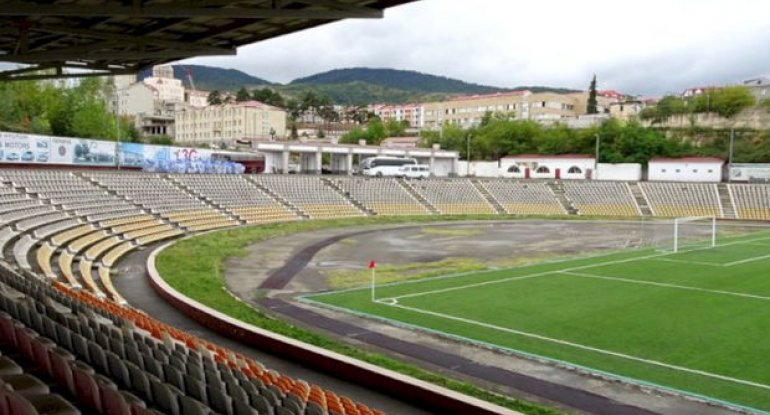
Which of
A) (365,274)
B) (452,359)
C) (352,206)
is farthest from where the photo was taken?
(352,206)

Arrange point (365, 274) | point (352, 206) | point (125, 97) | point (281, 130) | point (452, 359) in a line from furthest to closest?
point (125, 97)
point (281, 130)
point (352, 206)
point (365, 274)
point (452, 359)

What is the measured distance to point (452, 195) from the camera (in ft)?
213

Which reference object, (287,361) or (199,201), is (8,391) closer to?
(287,361)

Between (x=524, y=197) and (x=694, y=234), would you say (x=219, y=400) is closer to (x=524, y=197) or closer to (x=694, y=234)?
(x=694, y=234)

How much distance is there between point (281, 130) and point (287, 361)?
5253 inches

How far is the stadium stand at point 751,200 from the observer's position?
59531 mm

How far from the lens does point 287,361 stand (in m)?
14.0

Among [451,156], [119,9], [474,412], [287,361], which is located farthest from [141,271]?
[451,156]

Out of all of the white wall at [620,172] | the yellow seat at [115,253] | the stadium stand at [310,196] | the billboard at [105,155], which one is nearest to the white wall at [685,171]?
the white wall at [620,172]

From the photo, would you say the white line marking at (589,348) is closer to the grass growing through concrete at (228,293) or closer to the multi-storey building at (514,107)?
the grass growing through concrete at (228,293)

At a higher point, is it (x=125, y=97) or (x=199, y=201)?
(x=125, y=97)

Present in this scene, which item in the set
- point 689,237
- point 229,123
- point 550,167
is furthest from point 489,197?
point 229,123

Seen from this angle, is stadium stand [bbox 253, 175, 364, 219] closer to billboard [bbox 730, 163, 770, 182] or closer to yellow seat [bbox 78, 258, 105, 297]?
yellow seat [bbox 78, 258, 105, 297]

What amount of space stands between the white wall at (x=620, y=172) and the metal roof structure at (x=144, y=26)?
2693 inches
